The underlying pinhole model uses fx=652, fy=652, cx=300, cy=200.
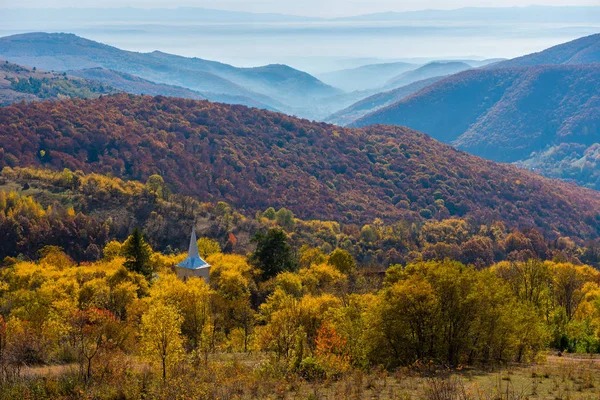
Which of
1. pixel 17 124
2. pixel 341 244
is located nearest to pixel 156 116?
pixel 17 124

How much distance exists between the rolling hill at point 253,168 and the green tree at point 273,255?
268ft

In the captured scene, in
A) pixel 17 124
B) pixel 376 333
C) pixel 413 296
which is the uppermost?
pixel 17 124

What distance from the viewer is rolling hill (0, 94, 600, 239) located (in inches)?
5679

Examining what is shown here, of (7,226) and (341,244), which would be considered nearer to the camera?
(7,226)

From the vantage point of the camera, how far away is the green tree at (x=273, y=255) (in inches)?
2264

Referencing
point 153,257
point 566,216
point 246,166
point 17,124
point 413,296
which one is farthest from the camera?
point 566,216

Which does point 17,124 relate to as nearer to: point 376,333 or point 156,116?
point 156,116

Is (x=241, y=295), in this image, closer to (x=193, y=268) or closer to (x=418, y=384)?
(x=193, y=268)

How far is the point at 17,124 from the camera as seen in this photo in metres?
143

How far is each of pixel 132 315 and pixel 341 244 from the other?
69950mm

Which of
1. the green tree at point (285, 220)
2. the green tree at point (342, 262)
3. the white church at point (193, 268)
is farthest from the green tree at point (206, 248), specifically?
the green tree at point (285, 220)

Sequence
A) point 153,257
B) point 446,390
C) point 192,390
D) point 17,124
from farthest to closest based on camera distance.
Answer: point 17,124, point 153,257, point 192,390, point 446,390

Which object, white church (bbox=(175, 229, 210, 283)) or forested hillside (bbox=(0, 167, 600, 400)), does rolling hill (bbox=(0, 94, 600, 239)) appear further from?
white church (bbox=(175, 229, 210, 283))

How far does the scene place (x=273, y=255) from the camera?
2274 inches
